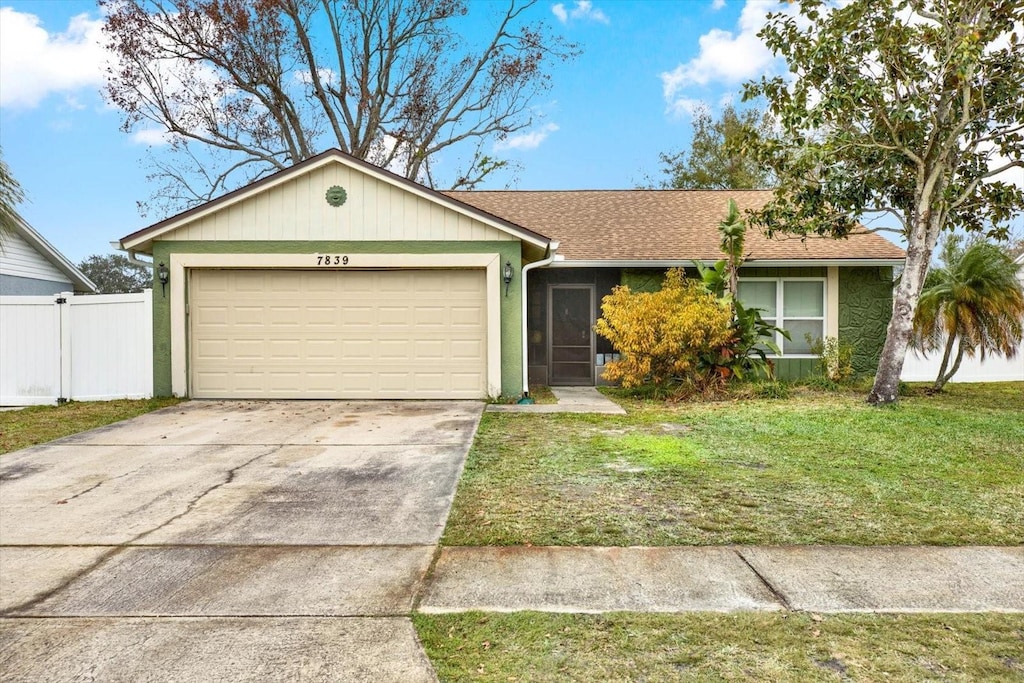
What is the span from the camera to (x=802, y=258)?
43.5ft

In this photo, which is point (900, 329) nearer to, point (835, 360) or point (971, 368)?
point (835, 360)

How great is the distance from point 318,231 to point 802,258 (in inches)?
359

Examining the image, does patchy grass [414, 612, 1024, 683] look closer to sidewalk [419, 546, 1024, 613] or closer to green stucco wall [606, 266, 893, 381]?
sidewalk [419, 546, 1024, 613]

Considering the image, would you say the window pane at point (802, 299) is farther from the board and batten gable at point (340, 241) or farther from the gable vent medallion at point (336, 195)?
the gable vent medallion at point (336, 195)

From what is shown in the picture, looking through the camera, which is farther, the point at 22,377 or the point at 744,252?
the point at 744,252

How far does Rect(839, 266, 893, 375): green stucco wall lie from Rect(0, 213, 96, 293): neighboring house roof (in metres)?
18.1

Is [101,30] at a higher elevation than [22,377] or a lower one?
higher

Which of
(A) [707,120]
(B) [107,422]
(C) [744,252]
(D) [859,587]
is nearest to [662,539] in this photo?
(D) [859,587]

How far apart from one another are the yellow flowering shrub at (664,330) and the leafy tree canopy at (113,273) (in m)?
36.2

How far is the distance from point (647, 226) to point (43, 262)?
1639 centimetres

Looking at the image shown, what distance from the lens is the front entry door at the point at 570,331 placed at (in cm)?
1400

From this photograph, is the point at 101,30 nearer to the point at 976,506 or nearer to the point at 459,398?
the point at 459,398

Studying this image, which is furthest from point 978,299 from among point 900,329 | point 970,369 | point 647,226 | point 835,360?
point 647,226

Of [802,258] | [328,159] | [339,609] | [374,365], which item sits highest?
[328,159]
